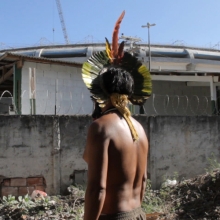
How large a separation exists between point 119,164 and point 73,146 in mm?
4964

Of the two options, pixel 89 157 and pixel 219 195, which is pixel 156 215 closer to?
pixel 219 195

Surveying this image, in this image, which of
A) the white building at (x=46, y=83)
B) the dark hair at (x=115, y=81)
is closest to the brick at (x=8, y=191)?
the white building at (x=46, y=83)

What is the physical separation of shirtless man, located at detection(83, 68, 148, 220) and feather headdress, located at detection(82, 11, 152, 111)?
0.07m

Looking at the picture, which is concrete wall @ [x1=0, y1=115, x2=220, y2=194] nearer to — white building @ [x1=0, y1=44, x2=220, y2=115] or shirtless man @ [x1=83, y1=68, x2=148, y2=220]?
white building @ [x1=0, y1=44, x2=220, y2=115]

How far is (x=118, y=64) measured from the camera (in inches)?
87.0

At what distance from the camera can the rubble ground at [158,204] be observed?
5.43 metres

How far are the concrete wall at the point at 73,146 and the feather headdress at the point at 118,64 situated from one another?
455cm

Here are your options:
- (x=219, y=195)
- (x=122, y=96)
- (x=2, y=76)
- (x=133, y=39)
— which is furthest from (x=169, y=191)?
(x=133, y=39)

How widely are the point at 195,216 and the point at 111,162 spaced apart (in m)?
4.14

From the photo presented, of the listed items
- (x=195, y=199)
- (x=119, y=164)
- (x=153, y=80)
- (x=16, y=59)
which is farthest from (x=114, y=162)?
(x=153, y=80)

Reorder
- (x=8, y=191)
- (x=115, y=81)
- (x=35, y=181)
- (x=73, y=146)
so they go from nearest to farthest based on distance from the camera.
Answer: (x=115, y=81) → (x=8, y=191) → (x=35, y=181) → (x=73, y=146)

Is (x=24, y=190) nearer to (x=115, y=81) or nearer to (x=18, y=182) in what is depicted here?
(x=18, y=182)

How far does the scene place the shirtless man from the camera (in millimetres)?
1755

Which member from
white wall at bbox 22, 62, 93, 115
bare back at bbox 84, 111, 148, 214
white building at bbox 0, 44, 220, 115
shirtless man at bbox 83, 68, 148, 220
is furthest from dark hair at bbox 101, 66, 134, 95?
white wall at bbox 22, 62, 93, 115
